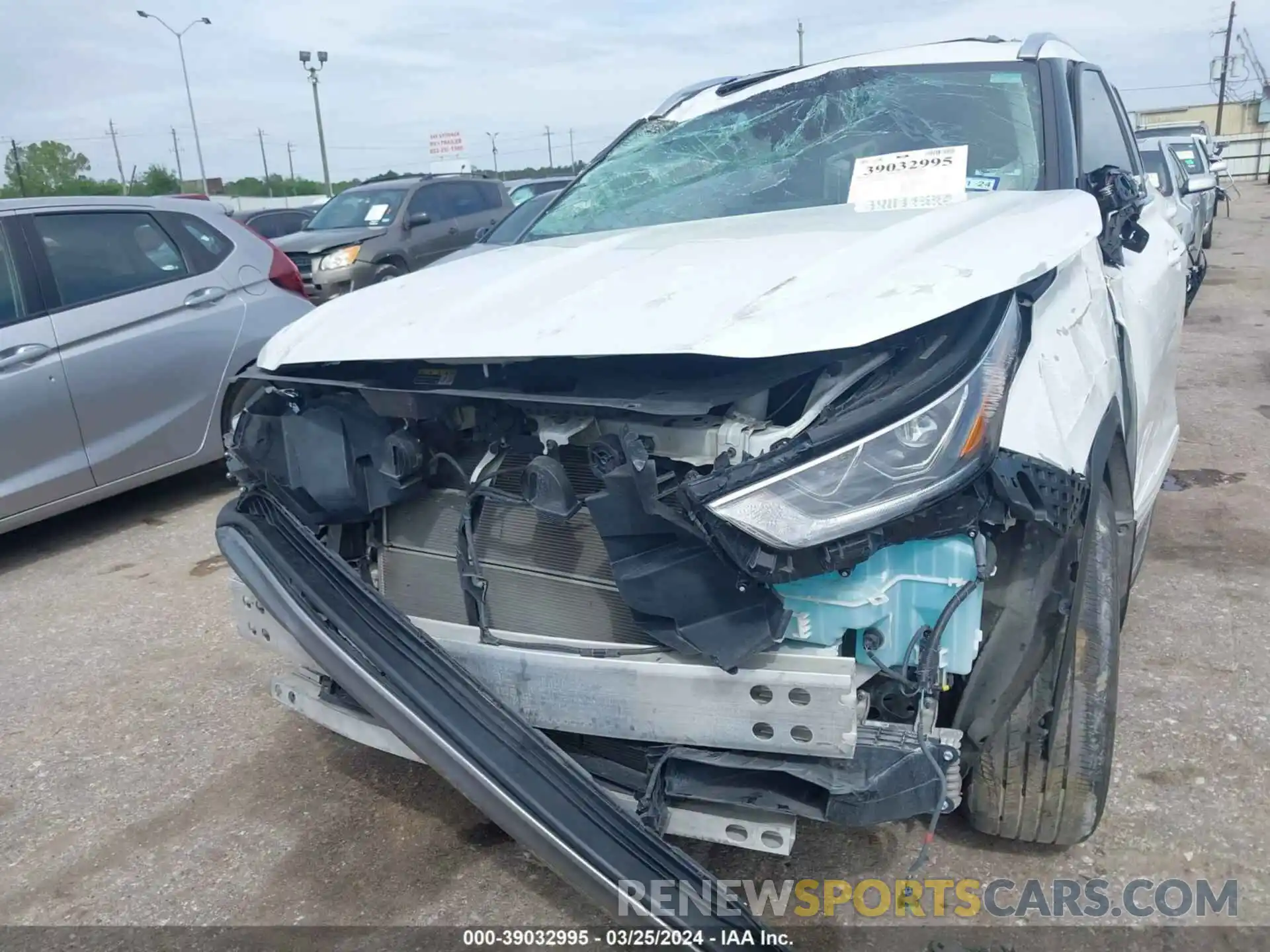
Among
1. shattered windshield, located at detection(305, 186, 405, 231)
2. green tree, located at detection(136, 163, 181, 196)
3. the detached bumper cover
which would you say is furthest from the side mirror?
green tree, located at detection(136, 163, 181, 196)

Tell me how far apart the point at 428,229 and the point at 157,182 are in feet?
140

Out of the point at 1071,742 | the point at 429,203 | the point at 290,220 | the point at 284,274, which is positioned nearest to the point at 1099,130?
the point at 1071,742

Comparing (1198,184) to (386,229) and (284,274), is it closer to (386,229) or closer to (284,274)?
(284,274)

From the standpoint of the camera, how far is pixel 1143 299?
3043mm

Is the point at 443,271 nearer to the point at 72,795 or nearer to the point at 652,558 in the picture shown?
the point at 652,558

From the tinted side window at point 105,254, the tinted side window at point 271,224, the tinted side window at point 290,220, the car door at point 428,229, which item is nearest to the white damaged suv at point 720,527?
the tinted side window at point 105,254

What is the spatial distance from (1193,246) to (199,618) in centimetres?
1016

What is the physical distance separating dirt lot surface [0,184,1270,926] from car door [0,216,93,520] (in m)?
0.48

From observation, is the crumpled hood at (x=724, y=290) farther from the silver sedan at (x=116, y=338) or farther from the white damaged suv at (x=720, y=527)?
the silver sedan at (x=116, y=338)

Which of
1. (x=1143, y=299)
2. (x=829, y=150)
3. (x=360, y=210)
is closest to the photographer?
(x=1143, y=299)

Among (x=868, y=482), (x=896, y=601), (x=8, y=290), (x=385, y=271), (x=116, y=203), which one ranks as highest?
(x=116, y=203)

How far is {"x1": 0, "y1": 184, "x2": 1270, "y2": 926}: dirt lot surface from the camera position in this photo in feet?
7.88

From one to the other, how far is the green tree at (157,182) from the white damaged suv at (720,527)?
153 feet

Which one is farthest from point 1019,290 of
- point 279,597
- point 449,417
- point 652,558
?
point 279,597
